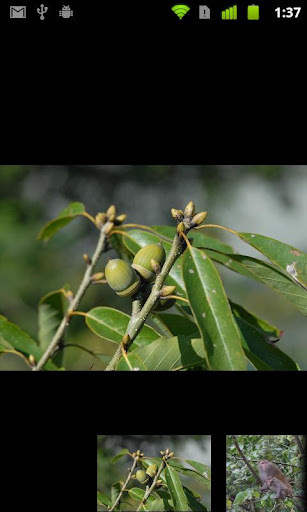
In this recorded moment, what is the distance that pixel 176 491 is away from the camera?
3.98ft

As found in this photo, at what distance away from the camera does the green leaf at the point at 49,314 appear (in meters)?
1.29

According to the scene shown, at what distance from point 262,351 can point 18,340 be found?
1.60ft

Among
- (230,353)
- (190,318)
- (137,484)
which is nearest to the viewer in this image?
(230,353)

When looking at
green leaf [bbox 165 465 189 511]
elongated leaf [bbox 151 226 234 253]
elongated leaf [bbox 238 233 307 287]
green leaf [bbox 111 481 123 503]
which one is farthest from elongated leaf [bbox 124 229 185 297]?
green leaf [bbox 111 481 123 503]

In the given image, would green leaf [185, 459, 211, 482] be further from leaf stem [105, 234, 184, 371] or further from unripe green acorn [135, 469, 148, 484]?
leaf stem [105, 234, 184, 371]

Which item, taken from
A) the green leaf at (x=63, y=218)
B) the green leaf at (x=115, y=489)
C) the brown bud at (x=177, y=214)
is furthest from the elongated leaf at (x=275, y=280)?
the green leaf at (x=115, y=489)

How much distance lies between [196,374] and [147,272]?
567 millimetres

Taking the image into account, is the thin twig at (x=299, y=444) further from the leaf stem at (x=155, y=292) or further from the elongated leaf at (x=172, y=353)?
the leaf stem at (x=155, y=292)

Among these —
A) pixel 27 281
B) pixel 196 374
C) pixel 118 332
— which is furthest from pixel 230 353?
pixel 27 281

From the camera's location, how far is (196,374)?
4.69 feet

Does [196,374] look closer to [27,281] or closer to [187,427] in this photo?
[187,427]

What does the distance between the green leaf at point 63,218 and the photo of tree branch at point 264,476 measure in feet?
2.13

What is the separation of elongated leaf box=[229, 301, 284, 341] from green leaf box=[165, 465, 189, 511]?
1.19 feet
